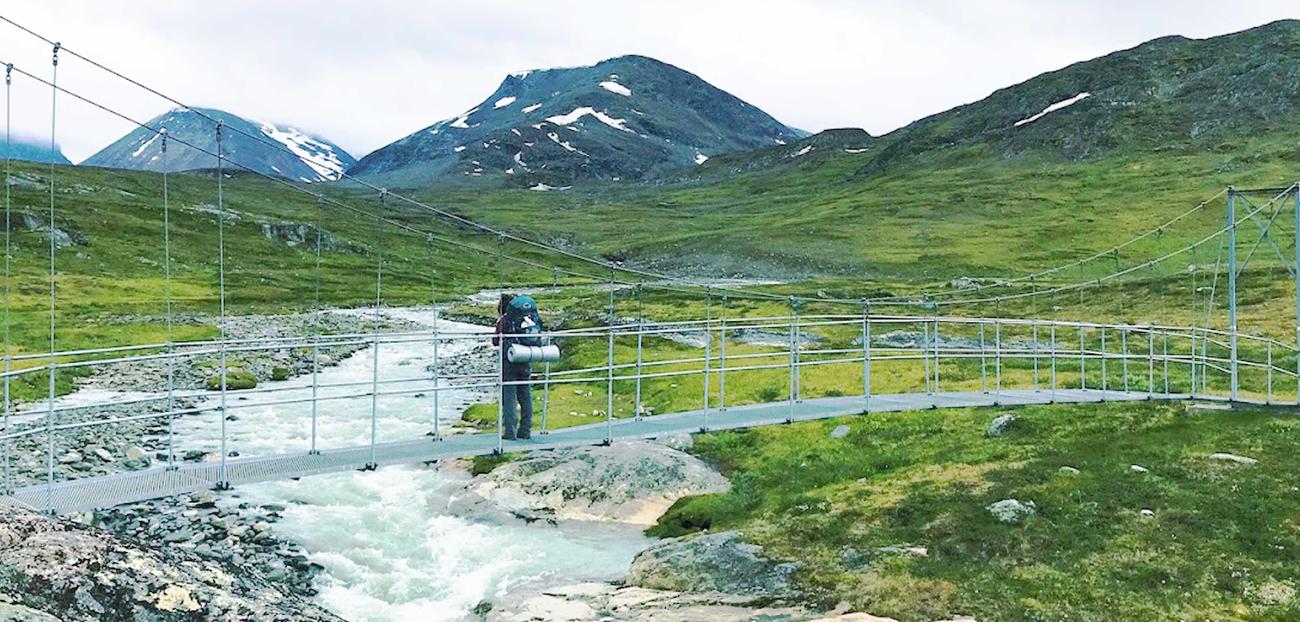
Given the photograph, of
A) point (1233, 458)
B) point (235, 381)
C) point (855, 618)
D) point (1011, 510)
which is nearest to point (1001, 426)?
point (1233, 458)

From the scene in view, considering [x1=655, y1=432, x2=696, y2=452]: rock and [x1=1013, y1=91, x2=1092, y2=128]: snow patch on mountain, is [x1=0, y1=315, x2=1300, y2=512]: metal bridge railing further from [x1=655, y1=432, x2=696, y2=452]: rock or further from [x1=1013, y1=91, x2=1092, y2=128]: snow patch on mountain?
[x1=1013, y1=91, x2=1092, y2=128]: snow patch on mountain

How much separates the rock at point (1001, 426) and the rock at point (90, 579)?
19574 millimetres

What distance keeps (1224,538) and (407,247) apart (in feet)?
429

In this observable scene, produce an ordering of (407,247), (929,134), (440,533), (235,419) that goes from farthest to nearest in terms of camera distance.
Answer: (929,134) → (407,247) → (235,419) → (440,533)

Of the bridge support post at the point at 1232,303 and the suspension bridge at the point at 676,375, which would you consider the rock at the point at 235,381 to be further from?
the bridge support post at the point at 1232,303

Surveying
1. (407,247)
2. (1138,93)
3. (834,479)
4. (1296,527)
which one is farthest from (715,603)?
(1138,93)

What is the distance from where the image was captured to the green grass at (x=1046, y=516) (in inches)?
584

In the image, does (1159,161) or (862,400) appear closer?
(862,400)

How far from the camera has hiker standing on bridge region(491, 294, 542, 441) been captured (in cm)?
1798

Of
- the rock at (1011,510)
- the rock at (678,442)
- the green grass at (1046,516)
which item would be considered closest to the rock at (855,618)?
the green grass at (1046,516)

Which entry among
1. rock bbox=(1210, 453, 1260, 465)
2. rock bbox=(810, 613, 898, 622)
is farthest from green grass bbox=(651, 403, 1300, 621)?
rock bbox=(810, 613, 898, 622)

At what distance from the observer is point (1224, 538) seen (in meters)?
16.2

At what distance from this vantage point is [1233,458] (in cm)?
2014

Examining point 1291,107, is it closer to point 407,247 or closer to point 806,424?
point 407,247
